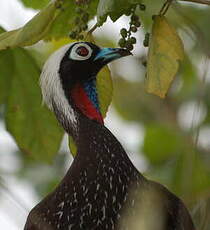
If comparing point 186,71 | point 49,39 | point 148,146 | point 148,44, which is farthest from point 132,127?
point 148,44

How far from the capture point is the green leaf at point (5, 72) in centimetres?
346

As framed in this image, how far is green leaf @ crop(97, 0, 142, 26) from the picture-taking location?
2736 millimetres

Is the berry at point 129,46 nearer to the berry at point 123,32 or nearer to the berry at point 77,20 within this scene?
the berry at point 123,32

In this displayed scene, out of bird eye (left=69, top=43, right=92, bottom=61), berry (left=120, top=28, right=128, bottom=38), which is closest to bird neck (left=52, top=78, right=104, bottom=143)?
bird eye (left=69, top=43, right=92, bottom=61)

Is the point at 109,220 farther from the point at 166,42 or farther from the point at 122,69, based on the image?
the point at 122,69

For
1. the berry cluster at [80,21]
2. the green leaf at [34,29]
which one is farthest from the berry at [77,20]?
the green leaf at [34,29]

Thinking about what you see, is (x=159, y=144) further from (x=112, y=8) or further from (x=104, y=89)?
(x=112, y=8)

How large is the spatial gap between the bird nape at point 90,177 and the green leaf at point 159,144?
1.39 ft

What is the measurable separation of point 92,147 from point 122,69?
8.30 feet

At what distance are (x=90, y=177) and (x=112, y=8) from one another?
1.01 metres

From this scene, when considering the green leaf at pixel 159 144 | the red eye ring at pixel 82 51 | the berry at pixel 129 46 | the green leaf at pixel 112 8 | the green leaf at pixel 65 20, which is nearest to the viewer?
the green leaf at pixel 112 8

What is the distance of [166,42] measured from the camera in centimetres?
288

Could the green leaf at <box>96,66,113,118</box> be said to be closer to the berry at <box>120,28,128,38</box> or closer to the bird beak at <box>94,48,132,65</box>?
the bird beak at <box>94,48,132,65</box>

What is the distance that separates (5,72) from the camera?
3518 mm
